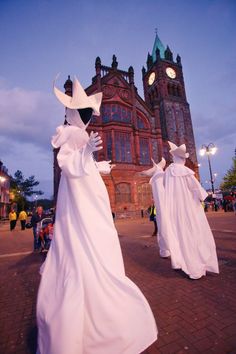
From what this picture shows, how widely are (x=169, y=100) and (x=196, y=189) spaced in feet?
115

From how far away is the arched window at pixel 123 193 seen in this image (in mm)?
25656

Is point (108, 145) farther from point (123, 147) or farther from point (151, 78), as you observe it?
point (151, 78)

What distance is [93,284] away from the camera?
1.74 meters

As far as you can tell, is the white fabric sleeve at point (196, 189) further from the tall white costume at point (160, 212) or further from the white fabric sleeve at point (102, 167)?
the white fabric sleeve at point (102, 167)

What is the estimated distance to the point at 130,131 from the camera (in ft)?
90.8

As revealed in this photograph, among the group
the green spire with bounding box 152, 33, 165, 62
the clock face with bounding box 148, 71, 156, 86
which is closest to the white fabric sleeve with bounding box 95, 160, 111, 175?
the clock face with bounding box 148, 71, 156, 86

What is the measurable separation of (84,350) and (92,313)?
0.98 feet

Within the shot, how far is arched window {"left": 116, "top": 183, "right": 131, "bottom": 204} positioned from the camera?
84.2 feet

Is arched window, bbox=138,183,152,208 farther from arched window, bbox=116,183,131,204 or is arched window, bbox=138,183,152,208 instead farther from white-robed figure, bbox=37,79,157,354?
white-robed figure, bbox=37,79,157,354

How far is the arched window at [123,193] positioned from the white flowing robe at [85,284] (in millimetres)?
23543

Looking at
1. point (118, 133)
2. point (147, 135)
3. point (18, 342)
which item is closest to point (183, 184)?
point (18, 342)

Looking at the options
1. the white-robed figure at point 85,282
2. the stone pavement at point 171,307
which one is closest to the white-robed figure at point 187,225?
the stone pavement at point 171,307

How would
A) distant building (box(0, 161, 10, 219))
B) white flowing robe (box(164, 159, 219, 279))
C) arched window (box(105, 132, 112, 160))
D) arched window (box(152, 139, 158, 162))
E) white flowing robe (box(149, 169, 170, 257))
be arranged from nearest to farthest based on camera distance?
white flowing robe (box(164, 159, 219, 279)) → white flowing robe (box(149, 169, 170, 257)) → arched window (box(105, 132, 112, 160)) → arched window (box(152, 139, 158, 162)) → distant building (box(0, 161, 10, 219))

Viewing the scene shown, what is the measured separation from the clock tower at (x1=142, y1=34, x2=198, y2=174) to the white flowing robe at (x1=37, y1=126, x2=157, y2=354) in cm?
3041
